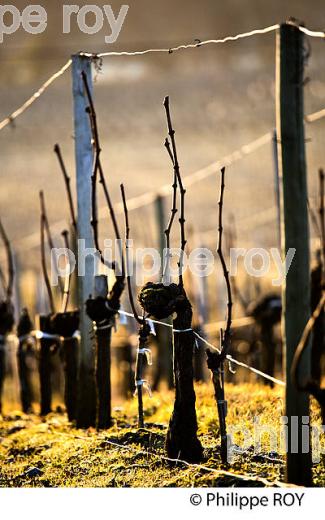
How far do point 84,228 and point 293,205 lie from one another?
93.8 inches

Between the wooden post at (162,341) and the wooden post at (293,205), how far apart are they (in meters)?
4.26

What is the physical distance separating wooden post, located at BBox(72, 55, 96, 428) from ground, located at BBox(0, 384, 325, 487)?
0.19 metres

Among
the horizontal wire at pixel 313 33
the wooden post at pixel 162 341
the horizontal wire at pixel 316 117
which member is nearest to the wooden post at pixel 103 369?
the horizontal wire at pixel 316 117

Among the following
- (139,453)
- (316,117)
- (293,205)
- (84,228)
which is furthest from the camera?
(316,117)

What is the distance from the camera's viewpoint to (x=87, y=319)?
5766mm

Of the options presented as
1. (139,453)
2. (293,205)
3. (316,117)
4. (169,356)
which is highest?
(316,117)

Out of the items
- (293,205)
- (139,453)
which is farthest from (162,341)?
(293,205)

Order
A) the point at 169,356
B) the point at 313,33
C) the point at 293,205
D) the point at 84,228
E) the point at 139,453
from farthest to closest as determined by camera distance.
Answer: the point at 169,356 < the point at 84,228 < the point at 139,453 < the point at 293,205 < the point at 313,33

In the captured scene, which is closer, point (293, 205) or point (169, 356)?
point (293, 205)

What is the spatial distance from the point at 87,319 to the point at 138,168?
614 inches

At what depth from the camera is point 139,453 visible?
186 inches

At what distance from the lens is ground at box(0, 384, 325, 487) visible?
4.23 meters

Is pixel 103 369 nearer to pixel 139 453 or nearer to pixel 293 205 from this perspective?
pixel 139 453
